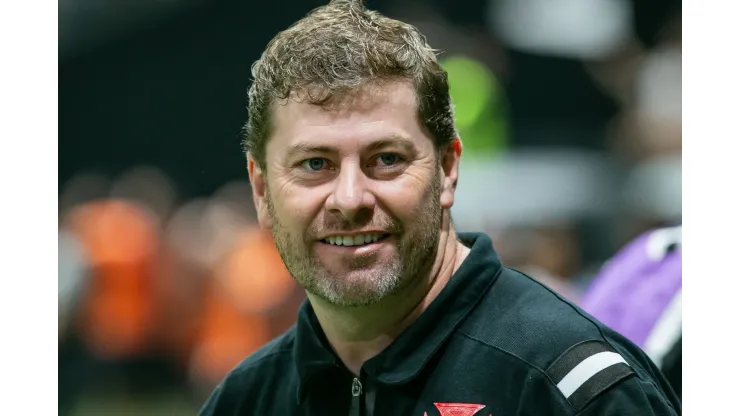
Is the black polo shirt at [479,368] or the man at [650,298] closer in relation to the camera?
the black polo shirt at [479,368]

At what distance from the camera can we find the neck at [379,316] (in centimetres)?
208

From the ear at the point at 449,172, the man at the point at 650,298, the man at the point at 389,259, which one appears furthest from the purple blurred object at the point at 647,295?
the ear at the point at 449,172

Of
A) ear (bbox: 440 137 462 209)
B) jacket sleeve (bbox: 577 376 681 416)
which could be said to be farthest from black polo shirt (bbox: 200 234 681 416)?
ear (bbox: 440 137 462 209)

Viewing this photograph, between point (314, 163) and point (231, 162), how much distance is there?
4.29 metres

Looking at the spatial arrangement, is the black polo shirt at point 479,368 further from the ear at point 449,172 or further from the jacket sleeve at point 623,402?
the ear at point 449,172

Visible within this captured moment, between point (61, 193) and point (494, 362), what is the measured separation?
4.72 m

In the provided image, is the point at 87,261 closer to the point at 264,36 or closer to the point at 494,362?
the point at 264,36

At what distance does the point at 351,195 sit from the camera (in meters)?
1.91

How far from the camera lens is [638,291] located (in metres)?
2.93

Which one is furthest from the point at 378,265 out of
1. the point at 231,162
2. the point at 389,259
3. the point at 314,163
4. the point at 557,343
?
the point at 231,162

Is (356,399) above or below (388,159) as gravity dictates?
below

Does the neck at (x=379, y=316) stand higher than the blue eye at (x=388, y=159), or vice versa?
the blue eye at (x=388, y=159)

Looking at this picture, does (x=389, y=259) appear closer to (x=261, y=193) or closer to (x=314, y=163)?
(x=314, y=163)

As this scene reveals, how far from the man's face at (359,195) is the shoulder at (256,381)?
1.04ft
